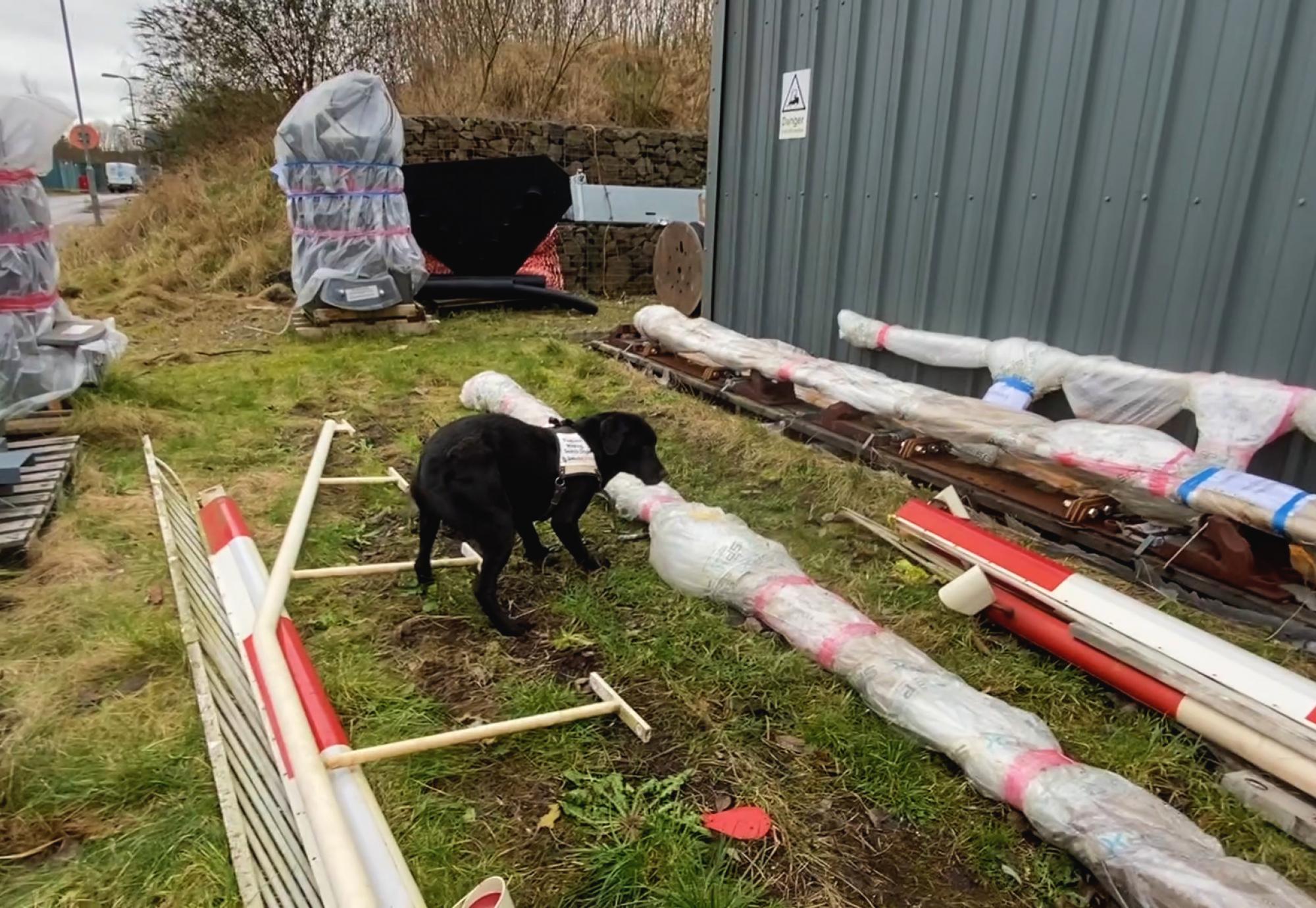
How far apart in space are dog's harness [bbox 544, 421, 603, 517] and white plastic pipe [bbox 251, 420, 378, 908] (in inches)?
37.3

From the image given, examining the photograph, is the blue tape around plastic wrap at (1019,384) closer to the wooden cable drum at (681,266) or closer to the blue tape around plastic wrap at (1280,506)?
the blue tape around plastic wrap at (1280,506)

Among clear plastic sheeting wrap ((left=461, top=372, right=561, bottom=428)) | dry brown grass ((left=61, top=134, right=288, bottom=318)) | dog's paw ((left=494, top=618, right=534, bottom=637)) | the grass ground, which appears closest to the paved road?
dry brown grass ((left=61, top=134, right=288, bottom=318))

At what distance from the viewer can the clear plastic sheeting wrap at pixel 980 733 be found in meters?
1.58

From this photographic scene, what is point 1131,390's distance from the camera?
11.6 ft

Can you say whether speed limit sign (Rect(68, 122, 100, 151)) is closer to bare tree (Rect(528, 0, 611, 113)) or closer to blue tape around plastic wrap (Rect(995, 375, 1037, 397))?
bare tree (Rect(528, 0, 611, 113))

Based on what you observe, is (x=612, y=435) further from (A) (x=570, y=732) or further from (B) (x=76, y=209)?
(B) (x=76, y=209)

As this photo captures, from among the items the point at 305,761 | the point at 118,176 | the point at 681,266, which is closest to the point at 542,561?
the point at 305,761

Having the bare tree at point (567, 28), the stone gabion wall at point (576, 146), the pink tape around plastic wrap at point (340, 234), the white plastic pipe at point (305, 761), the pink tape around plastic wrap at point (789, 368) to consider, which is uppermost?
the bare tree at point (567, 28)

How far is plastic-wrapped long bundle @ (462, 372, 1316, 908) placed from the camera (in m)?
1.58

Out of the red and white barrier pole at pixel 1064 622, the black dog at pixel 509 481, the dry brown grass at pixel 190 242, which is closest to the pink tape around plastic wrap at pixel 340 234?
the dry brown grass at pixel 190 242

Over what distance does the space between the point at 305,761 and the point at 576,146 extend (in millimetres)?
11112

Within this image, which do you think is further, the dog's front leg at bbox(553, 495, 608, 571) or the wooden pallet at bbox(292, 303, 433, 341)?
the wooden pallet at bbox(292, 303, 433, 341)

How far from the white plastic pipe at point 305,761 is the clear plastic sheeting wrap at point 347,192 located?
586 centimetres

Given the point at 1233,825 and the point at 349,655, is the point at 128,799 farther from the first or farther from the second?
the point at 1233,825
